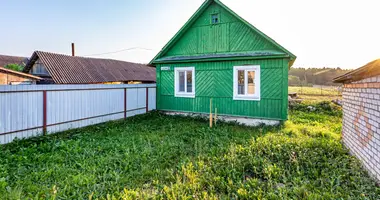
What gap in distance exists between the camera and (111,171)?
13.9 ft

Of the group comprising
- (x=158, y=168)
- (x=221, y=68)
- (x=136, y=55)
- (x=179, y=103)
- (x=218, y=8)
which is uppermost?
(x=136, y=55)

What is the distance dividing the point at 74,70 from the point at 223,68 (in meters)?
15.1

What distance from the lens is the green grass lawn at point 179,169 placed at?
3363 millimetres

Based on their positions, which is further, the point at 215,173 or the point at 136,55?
the point at 136,55

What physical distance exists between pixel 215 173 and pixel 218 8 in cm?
791

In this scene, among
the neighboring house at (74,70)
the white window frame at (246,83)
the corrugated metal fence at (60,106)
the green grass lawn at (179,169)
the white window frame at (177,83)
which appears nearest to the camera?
the green grass lawn at (179,169)

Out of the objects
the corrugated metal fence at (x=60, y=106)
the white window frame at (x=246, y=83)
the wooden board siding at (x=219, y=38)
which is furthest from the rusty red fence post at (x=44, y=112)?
the white window frame at (x=246, y=83)

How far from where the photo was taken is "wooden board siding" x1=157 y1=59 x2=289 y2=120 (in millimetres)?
8453

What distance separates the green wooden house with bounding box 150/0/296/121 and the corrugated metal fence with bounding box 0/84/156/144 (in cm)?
198

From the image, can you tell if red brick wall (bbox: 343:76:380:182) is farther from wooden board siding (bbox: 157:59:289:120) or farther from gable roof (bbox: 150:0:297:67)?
gable roof (bbox: 150:0:297:67)

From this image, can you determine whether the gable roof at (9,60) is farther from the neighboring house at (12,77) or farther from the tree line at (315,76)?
the tree line at (315,76)

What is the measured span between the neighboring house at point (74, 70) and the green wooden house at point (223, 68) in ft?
34.5

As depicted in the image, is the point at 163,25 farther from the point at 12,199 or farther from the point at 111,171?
the point at 12,199

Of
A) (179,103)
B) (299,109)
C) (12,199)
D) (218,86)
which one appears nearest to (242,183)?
(12,199)
